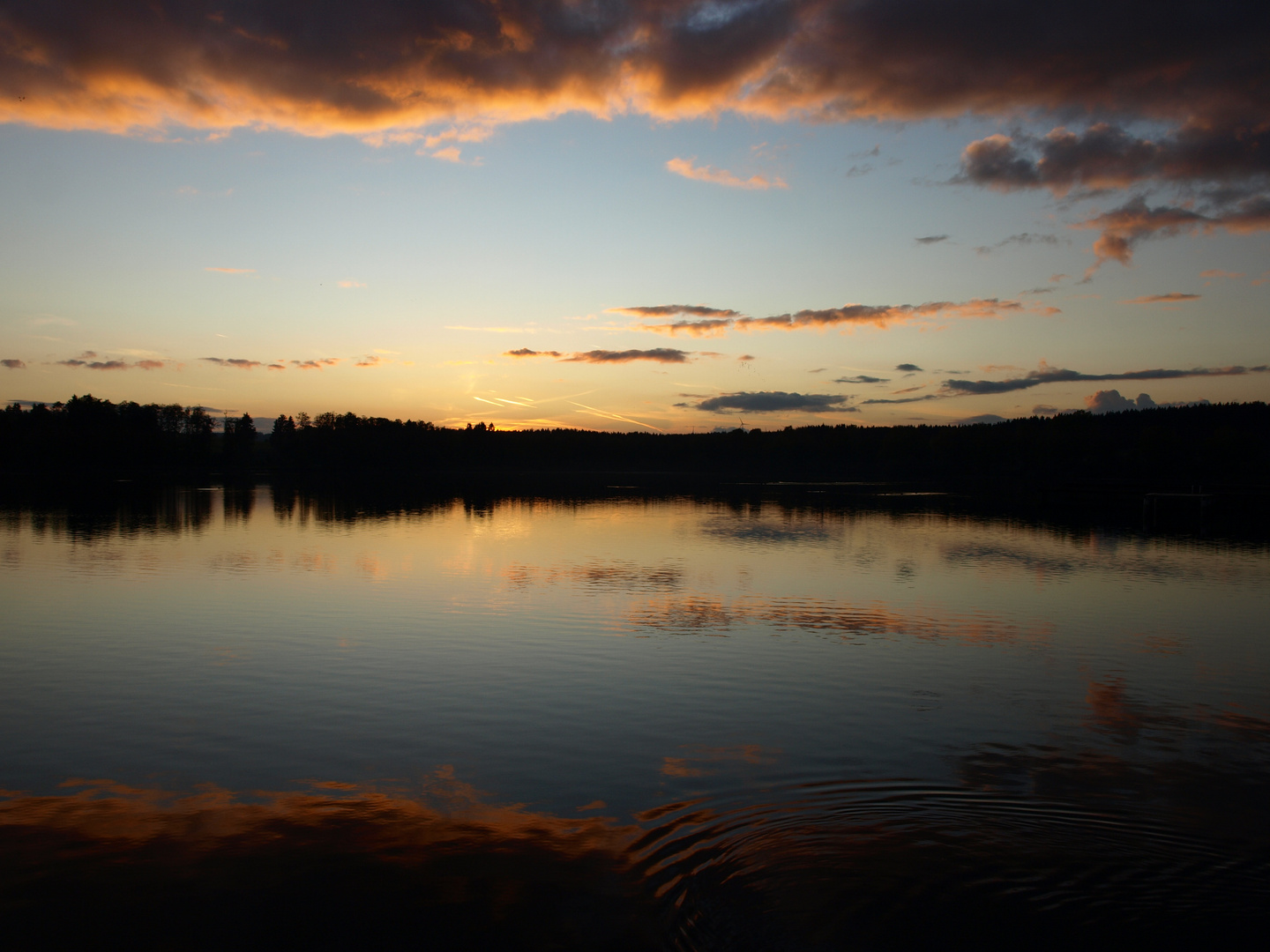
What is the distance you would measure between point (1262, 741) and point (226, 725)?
51.0ft

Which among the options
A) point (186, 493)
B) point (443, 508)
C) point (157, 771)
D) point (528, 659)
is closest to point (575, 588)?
point (528, 659)

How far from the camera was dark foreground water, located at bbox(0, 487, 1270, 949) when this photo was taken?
711cm

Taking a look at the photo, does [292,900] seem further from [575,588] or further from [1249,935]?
[575,588]

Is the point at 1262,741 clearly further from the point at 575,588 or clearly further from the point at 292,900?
the point at 575,588

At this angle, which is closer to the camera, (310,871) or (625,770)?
(310,871)

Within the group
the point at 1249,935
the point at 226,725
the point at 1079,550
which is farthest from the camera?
the point at 1079,550

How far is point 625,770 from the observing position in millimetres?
10352

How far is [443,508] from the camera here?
6844cm

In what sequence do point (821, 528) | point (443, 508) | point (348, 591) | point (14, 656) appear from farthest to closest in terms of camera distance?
1. point (443, 508)
2. point (821, 528)
3. point (348, 591)
4. point (14, 656)

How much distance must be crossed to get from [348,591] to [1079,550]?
3541cm

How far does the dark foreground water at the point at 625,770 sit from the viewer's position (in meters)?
7.11

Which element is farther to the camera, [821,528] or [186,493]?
[186,493]

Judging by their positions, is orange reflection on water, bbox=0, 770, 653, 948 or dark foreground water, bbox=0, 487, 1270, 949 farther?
dark foreground water, bbox=0, 487, 1270, 949

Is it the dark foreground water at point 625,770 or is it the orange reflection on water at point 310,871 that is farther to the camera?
the dark foreground water at point 625,770
